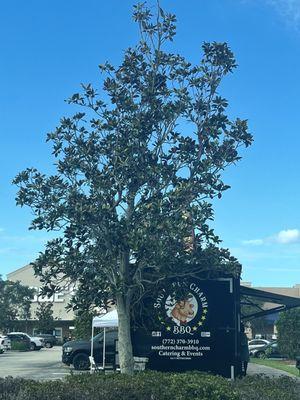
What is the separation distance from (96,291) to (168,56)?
4.24 metres

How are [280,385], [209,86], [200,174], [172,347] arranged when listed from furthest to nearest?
[172,347]
[209,86]
[200,174]
[280,385]

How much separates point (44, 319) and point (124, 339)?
59582mm

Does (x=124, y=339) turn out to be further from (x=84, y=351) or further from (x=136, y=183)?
(x=84, y=351)

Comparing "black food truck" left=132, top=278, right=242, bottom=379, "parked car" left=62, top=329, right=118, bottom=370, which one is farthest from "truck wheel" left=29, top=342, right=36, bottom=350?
"black food truck" left=132, top=278, right=242, bottom=379

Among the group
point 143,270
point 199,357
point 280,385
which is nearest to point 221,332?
point 199,357

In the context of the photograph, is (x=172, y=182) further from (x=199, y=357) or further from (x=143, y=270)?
(x=199, y=357)

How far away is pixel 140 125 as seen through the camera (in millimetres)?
9828

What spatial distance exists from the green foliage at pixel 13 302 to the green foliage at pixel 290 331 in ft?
115

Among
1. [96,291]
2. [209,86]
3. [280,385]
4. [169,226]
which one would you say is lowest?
[280,385]

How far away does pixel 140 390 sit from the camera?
24.3 feet

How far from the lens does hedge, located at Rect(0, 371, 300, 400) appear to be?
7.07 meters

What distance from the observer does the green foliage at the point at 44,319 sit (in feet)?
222

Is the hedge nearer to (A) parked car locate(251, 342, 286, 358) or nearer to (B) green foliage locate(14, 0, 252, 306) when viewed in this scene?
(B) green foliage locate(14, 0, 252, 306)

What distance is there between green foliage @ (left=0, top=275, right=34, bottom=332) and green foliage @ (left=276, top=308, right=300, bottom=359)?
35204 millimetres
